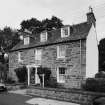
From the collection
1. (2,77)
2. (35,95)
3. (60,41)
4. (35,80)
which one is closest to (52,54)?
(60,41)

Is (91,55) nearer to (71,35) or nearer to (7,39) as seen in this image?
(71,35)

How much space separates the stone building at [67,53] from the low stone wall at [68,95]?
4717 mm

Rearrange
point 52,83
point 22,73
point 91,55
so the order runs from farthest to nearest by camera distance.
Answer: point 22,73, point 91,55, point 52,83

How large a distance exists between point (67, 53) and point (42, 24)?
31.5m

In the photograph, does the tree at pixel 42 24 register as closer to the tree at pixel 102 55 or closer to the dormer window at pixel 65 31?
the tree at pixel 102 55

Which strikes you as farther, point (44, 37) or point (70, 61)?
point (44, 37)

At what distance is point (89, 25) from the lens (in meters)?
19.9

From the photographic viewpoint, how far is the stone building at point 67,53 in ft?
59.5

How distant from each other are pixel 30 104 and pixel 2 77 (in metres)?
18.9

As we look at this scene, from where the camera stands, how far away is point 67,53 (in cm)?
1947

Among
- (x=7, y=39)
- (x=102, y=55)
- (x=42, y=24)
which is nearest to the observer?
(x=102, y=55)

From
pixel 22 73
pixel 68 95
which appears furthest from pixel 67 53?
pixel 22 73

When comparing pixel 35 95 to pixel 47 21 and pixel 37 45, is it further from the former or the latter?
pixel 47 21

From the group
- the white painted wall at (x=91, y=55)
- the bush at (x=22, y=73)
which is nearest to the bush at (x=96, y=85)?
the white painted wall at (x=91, y=55)
